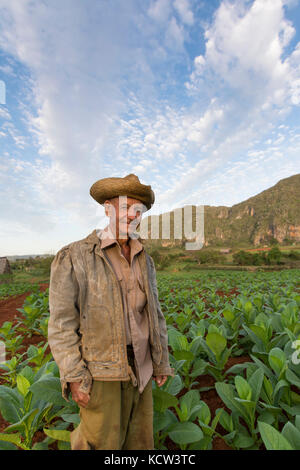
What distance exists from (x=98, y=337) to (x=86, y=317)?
0.46 ft

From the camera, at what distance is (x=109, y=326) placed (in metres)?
1.42

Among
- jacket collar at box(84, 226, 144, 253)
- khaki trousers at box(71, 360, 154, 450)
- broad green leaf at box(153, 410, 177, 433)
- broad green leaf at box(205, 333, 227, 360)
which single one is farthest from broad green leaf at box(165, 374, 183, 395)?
jacket collar at box(84, 226, 144, 253)

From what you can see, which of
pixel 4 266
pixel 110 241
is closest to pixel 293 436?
pixel 110 241

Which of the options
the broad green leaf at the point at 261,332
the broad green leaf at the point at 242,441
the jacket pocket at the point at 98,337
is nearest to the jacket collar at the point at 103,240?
the jacket pocket at the point at 98,337

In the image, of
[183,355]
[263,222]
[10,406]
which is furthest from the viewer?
[263,222]

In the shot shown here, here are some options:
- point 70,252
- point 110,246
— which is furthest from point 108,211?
point 70,252

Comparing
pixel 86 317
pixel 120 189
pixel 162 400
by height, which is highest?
pixel 120 189

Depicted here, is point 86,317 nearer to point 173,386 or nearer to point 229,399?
point 173,386

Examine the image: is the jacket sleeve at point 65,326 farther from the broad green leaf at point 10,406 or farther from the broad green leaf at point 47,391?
the broad green leaf at point 10,406

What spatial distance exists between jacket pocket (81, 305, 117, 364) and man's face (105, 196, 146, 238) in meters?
Result: 0.53

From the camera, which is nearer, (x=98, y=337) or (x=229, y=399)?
(x=98, y=337)

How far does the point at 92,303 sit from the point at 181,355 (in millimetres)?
1551

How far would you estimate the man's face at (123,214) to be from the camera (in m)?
1.63

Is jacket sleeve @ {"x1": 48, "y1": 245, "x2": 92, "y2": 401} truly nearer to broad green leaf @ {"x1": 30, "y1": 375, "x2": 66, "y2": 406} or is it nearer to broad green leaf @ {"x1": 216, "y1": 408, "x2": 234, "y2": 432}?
broad green leaf @ {"x1": 30, "y1": 375, "x2": 66, "y2": 406}
